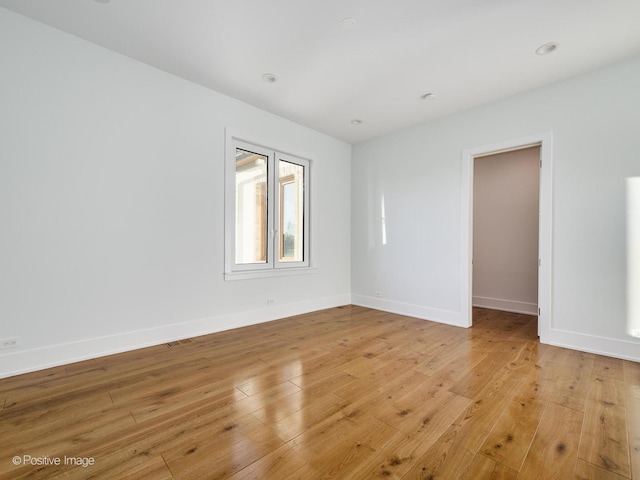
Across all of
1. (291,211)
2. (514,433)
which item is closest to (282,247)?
(291,211)

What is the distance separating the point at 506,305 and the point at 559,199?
2399mm

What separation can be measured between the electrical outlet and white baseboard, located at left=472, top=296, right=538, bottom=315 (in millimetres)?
6087

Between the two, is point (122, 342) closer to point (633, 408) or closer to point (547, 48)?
point (633, 408)

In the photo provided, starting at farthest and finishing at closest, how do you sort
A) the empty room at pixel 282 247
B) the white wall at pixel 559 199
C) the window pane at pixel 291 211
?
the window pane at pixel 291 211 → the white wall at pixel 559 199 → the empty room at pixel 282 247

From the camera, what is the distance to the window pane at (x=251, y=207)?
12.7ft

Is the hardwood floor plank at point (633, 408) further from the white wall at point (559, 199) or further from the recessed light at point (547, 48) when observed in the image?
the recessed light at point (547, 48)

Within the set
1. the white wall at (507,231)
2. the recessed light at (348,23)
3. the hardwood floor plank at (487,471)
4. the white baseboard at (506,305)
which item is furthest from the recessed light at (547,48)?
the white baseboard at (506,305)

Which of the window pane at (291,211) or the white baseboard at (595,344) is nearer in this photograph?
the white baseboard at (595,344)

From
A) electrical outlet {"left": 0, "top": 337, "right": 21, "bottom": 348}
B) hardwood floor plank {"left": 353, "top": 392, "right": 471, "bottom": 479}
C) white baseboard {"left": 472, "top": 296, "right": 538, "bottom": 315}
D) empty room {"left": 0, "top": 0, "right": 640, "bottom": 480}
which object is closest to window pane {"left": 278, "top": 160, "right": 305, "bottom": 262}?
empty room {"left": 0, "top": 0, "right": 640, "bottom": 480}

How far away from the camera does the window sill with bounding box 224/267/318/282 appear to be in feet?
12.2

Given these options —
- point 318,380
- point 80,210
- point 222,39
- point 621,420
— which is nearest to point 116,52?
point 222,39

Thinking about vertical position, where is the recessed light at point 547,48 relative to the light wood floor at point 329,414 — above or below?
above

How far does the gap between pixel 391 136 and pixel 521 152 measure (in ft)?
7.22

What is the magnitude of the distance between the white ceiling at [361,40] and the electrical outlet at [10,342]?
2.66m
